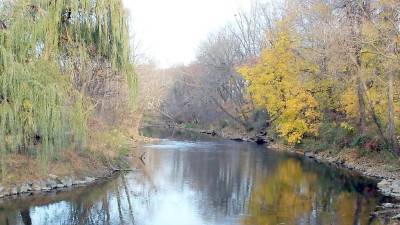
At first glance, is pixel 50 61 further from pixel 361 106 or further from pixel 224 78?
pixel 224 78

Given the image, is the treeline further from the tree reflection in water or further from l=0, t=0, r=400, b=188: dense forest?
the tree reflection in water

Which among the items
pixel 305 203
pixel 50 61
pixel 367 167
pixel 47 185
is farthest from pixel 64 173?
pixel 367 167

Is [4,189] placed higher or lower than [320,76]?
lower

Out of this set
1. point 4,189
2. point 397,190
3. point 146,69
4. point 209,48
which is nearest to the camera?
point 4,189

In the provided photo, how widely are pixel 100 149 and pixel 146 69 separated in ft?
43.2

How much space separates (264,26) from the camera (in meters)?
42.7

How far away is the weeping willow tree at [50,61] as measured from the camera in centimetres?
1139

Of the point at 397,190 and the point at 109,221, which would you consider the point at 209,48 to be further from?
the point at 109,221

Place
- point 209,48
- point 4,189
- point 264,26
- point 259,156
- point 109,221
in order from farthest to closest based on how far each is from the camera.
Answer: point 209,48, point 264,26, point 259,156, point 4,189, point 109,221

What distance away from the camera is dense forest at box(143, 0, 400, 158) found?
63.4 feet

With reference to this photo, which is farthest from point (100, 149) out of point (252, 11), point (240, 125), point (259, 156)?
point (252, 11)

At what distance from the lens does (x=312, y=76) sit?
2808cm

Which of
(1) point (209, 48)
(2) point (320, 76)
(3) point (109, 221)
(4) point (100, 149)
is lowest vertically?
(3) point (109, 221)

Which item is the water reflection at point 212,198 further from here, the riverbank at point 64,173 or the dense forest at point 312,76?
the dense forest at point 312,76
